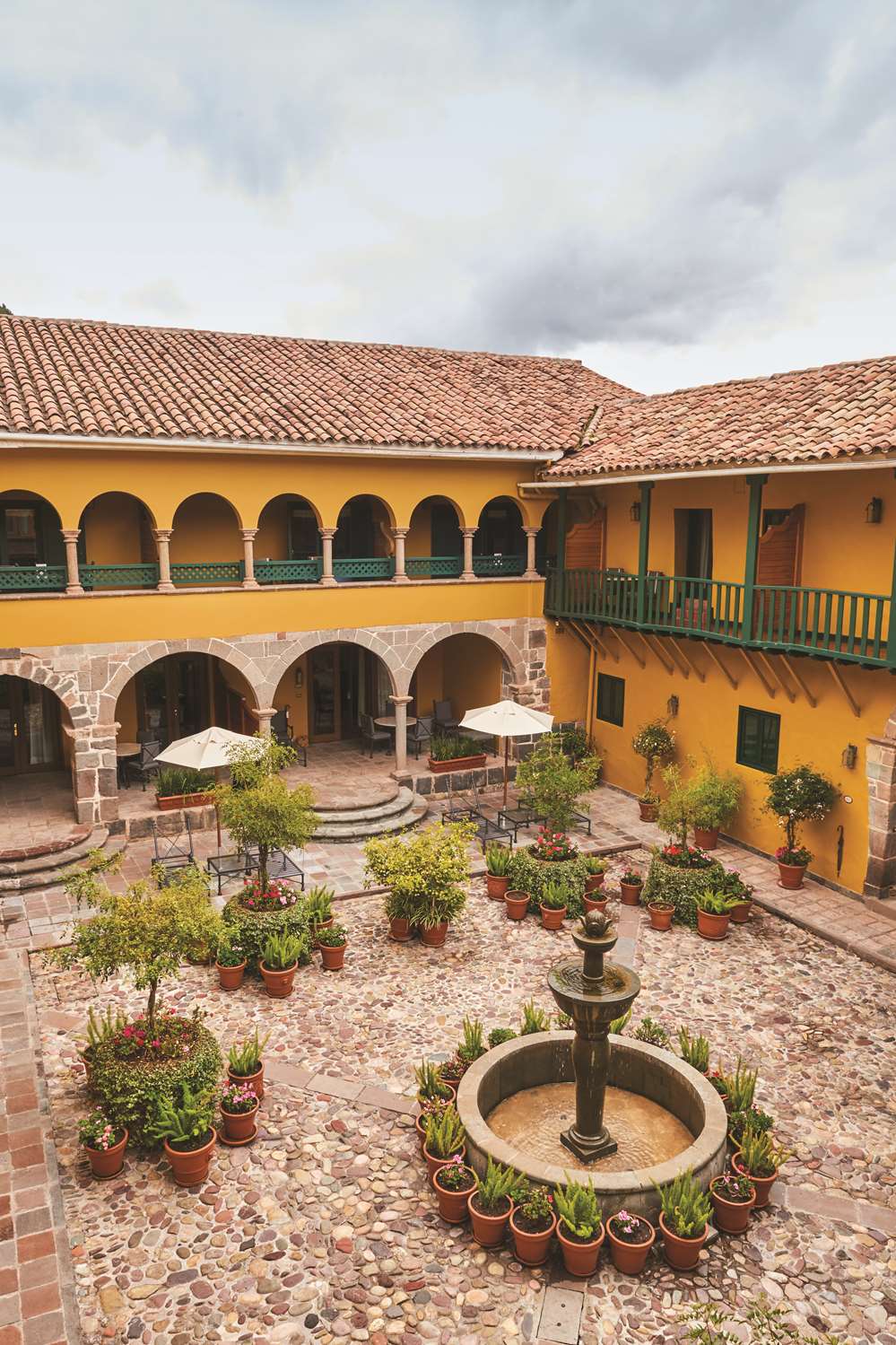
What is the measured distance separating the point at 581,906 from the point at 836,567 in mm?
6649

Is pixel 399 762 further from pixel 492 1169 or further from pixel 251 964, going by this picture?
pixel 492 1169

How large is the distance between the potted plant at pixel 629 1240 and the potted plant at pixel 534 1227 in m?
0.47

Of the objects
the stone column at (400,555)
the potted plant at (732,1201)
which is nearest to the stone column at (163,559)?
the stone column at (400,555)

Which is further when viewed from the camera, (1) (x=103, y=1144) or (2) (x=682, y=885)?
(2) (x=682, y=885)

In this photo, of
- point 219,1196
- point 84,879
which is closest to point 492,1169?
point 219,1196

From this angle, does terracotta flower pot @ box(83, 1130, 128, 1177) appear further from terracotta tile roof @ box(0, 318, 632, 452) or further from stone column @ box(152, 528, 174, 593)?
terracotta tile roof @ box(0, 318, 632, 452)

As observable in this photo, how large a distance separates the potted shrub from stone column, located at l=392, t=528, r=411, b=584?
40.6 feet

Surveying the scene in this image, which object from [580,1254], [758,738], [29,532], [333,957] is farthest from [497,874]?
[29,532]

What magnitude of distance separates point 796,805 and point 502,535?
32.1 feet

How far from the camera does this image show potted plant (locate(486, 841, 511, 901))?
14633 mm

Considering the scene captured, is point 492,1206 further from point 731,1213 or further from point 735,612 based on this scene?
point 735,612

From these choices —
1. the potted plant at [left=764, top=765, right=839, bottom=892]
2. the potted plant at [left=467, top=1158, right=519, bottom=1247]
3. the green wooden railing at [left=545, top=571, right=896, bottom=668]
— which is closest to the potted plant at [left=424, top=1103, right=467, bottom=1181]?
the potted plant at [left=467, top=1158, right=519, bottom=1247]

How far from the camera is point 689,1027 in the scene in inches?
434

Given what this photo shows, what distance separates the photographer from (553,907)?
45.4 feet
